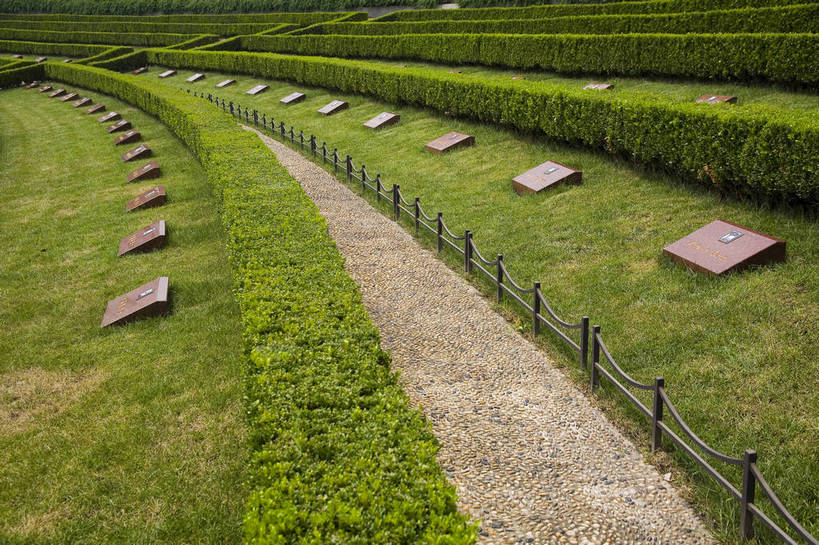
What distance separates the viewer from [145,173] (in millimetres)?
17875

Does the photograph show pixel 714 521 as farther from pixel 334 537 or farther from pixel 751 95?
pixel 751 95

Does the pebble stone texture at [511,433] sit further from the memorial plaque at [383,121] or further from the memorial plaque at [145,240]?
the memorial plaque at [383,121]

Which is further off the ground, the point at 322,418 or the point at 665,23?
the point at 665,23

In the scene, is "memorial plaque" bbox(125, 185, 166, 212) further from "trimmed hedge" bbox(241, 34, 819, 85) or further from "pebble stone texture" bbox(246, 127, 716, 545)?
"trimmed hedge" bbox(241, 34, 819, 85)

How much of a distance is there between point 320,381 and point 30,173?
19.1 m

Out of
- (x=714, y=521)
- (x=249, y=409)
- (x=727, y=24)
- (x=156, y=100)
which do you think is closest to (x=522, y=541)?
(x=714, y=521)

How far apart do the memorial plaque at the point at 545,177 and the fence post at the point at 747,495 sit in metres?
8.21

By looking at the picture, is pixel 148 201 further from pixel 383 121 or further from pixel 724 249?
pixel 724 249

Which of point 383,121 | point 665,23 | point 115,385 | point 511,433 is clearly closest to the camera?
point 511,433

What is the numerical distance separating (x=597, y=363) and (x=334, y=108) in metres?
18.3

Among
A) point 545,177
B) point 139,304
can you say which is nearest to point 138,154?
point 139,304

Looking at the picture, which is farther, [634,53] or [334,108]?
[334,108]

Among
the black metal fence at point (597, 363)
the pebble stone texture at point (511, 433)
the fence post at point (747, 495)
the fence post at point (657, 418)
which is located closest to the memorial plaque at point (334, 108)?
the black metal fence at point (597, 363)

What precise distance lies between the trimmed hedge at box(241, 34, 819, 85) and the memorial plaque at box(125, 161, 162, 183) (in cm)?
1320
